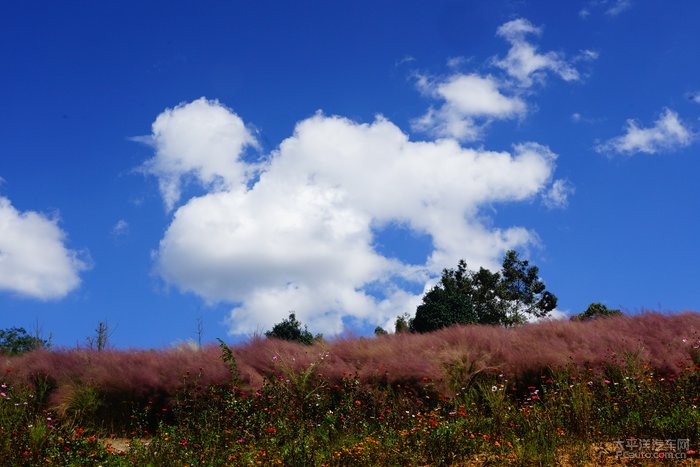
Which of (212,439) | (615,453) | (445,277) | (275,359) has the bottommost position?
(615,453)

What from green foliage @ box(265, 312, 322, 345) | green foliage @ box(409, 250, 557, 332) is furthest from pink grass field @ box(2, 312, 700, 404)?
green foliage @ box(409, 250, 557, 332)

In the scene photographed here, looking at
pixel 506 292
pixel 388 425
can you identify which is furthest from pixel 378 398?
pixel 506 292

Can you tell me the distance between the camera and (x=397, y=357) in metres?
12.2

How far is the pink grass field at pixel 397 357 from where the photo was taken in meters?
11.7

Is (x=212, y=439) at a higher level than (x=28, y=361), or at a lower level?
lower

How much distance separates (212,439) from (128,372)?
4493mm

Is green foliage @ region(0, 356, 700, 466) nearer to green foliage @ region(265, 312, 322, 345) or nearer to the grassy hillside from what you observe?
the grassy hillside

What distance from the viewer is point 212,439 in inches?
352

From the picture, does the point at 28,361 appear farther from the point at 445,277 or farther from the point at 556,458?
the point at 445,277

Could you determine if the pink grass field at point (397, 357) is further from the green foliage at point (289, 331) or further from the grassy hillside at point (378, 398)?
the green foliage at point (289, 331)

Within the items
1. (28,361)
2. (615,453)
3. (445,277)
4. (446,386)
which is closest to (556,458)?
(615,453)

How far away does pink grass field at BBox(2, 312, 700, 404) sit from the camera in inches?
461

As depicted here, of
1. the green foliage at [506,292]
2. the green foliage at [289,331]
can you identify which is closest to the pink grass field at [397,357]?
the green foliage at [289,331]

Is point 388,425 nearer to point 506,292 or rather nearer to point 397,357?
point 397,357
